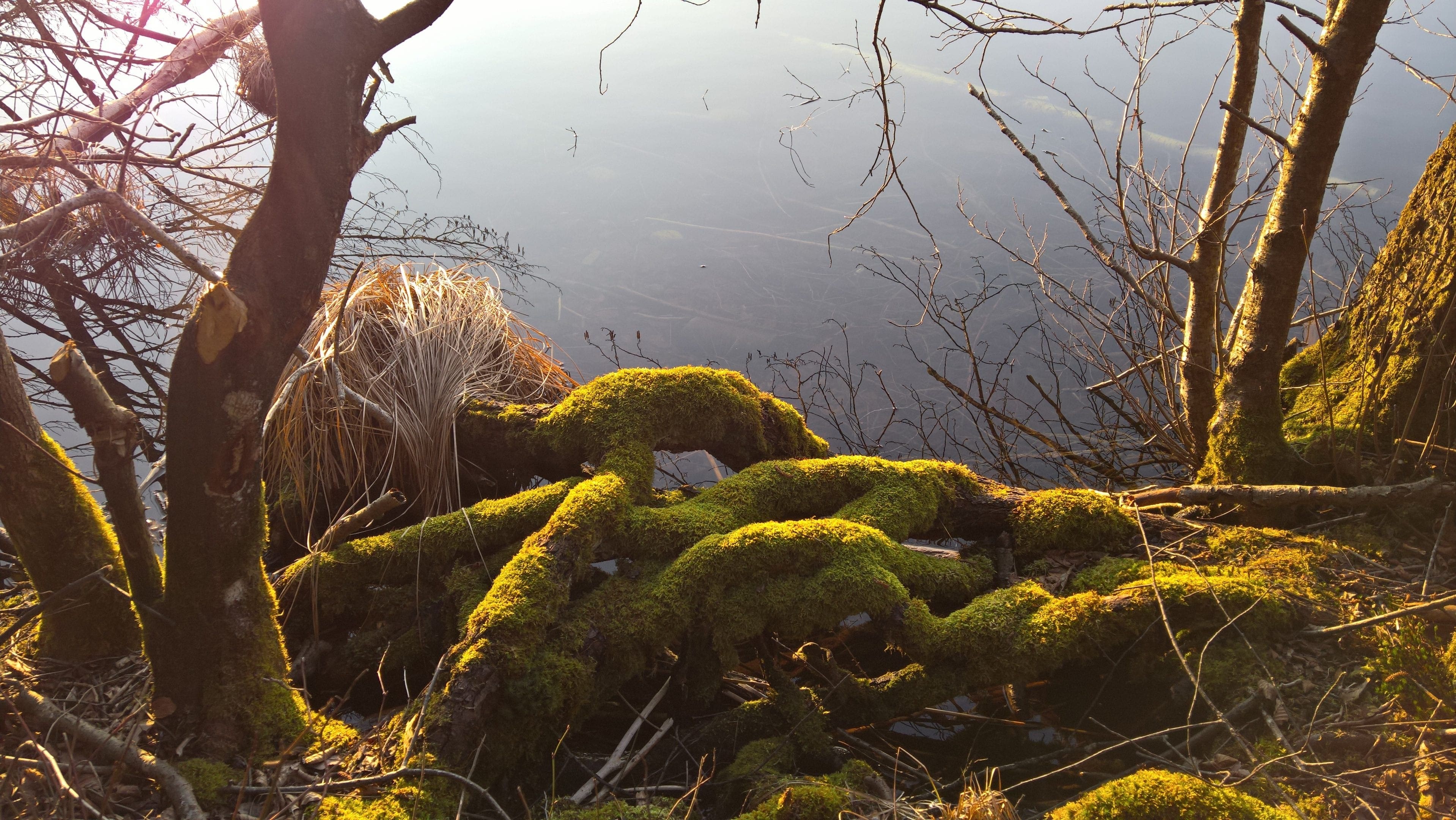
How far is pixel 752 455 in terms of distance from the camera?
10.7 feet

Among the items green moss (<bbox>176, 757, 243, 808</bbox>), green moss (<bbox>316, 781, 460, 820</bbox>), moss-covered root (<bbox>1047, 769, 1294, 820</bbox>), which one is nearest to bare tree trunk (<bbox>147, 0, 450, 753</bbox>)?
green moss (<bbox>176, 757, 243, 808</bbox>)

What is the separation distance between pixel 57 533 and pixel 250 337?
969 millimetres

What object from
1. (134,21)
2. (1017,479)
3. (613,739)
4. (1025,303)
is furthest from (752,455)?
(1025,303)

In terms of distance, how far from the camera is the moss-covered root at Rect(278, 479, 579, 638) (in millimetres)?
2688

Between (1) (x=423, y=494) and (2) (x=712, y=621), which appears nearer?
(2) (x=712, y=621)

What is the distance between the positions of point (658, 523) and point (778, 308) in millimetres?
4173

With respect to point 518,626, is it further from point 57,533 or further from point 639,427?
point 57,533

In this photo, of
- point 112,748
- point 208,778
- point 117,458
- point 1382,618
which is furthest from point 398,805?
point 1382,618

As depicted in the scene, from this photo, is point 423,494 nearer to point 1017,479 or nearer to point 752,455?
point 752,455

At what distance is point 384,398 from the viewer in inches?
136

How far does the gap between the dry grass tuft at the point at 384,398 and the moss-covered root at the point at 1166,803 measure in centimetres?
257

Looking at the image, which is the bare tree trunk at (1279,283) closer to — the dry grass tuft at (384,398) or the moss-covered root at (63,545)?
the dry grass tuft at (384,398)

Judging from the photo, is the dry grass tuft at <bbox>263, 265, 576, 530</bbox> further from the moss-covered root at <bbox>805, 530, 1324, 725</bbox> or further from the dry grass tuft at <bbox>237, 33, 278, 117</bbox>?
the dry grass tuft at <bbox>237, 33, 278, 117</bbox>

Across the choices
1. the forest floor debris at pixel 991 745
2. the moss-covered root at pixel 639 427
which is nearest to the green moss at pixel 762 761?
the forest floor debris at pixel 991 745
